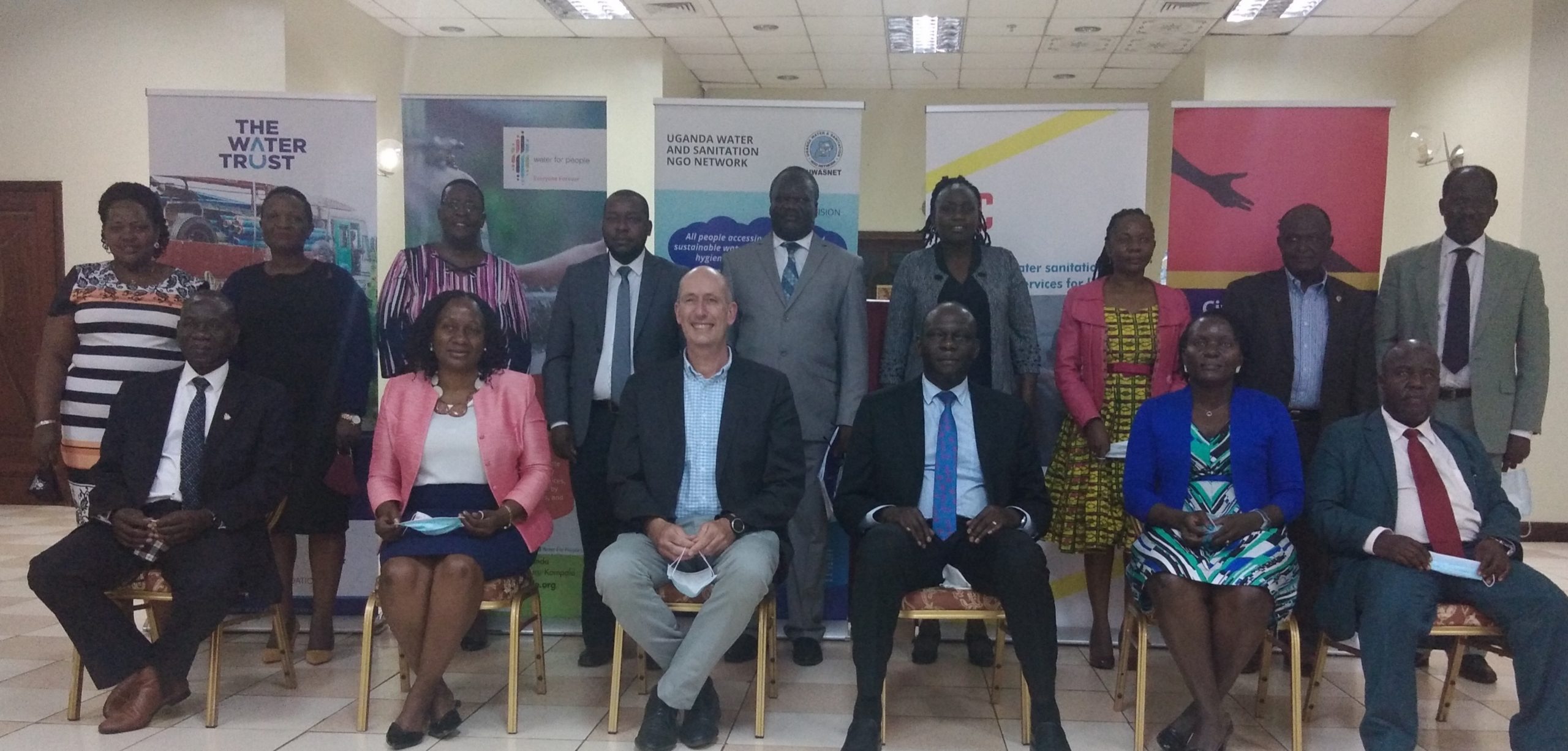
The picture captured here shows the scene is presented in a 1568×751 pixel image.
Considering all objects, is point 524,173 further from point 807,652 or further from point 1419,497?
point 1419,497

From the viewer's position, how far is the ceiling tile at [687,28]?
8578mm

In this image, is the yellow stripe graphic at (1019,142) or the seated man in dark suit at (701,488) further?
the yellow stripe graphic at (1019,142)

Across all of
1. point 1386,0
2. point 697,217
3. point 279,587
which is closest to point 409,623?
point 279,587

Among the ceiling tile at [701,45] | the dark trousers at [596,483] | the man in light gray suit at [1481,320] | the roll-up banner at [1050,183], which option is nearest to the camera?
the man in light gray suit at [1481,320]

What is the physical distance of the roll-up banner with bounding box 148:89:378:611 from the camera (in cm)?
422

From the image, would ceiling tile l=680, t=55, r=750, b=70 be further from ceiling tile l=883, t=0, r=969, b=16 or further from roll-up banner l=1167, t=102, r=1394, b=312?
roll-up banner l=1167, t=102, r=1394, b=312

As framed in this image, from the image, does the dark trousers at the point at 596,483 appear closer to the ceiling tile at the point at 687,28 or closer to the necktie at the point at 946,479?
the necktie at the point at 946,479

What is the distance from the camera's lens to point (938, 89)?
11.0 metres

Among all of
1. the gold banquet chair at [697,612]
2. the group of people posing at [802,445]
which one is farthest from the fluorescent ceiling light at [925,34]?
the gold banquet chair at [697,612]

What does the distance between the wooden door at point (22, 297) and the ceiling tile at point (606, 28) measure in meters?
4.12

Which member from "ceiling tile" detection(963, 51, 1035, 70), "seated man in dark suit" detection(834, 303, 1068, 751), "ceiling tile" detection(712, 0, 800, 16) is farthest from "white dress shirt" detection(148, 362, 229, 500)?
"ceiling tile" detection(963, 51, 1035, 70)

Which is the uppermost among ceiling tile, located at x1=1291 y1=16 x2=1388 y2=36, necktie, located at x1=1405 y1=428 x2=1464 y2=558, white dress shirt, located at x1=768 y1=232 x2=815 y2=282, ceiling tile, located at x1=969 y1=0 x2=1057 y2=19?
ceiling tile, located at x1=1291 y1=16 x2=1388 y2=36

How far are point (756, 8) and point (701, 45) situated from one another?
122 cm

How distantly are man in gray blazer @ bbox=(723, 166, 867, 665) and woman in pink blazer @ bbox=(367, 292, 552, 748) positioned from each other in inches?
36.1
